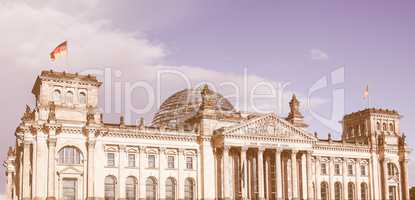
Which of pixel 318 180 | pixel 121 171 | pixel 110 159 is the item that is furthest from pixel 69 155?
pixel 318 180

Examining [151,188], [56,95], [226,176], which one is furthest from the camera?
[226,176]

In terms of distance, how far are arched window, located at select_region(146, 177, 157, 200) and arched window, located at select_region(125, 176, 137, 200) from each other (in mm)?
1945

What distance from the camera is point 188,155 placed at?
93.4 m

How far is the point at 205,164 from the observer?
9319 centimetres

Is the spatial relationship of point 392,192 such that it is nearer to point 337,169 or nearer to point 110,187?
point 337,169

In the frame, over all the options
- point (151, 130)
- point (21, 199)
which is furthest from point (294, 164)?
point (21, 199)

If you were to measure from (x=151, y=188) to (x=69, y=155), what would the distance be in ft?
41.6

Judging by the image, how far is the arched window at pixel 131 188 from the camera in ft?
291

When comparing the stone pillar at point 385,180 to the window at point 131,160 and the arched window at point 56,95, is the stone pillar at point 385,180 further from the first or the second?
the arched window at point 56,95

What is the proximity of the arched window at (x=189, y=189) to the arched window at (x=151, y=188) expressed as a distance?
467 centimetres

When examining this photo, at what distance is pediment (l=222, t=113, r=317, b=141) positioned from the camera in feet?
307

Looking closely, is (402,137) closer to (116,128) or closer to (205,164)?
(205,164)

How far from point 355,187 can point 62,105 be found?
165 feet

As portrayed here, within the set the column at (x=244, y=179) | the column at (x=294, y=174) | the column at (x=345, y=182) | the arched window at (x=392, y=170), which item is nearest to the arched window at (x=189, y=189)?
the column at (x=244, y=179)
